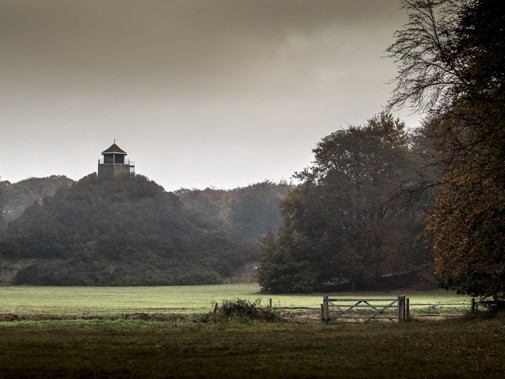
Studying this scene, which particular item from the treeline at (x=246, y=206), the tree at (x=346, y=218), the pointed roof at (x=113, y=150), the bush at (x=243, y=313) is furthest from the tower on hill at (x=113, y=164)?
the bush at (x=243, y=313)

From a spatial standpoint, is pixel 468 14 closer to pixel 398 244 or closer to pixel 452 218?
pixel 452 218

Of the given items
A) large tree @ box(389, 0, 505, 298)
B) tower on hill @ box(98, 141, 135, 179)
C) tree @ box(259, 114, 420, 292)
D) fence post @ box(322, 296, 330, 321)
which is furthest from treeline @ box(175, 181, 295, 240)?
large tree @ box(389, 0, 505, 298)

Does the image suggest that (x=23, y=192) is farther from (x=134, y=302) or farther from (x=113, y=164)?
(x=134, y=302)

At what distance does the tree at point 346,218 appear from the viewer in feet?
237

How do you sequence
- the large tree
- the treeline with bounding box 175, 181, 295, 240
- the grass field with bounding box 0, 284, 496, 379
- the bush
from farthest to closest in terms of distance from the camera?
the treeline with bounding box 175, 181, 295, 240 → the bush → the large tree → the grass field with bounding box 0, 284, 496, 379

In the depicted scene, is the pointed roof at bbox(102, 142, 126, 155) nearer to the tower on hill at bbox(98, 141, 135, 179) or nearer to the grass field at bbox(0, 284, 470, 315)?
the tower on hill at bbox(98, 141, 135, 179)

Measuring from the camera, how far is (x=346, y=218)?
244 ft

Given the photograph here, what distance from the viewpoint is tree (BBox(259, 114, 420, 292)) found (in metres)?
72.2

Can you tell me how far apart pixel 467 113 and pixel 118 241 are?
94177 millimetres

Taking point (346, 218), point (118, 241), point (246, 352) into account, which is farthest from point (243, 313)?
point (118, 241)

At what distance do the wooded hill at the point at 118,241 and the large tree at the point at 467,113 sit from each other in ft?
248

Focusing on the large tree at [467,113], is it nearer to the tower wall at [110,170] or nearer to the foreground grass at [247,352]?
the foreground grass at [247,352]

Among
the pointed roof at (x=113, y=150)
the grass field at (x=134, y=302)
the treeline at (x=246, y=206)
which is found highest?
the pointed roof at (x=113, y=150)

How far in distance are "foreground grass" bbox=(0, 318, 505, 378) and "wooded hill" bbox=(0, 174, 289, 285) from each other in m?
73.3
